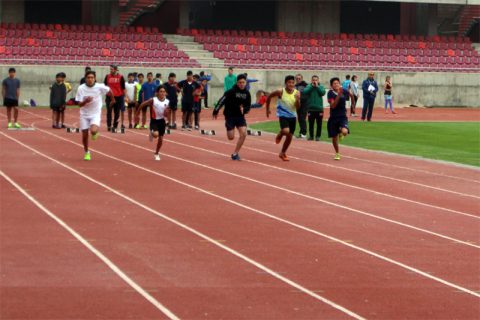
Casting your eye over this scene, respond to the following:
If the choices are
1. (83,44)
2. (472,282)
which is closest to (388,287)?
(472,282)

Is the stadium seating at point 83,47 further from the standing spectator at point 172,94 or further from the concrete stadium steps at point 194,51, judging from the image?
the standing spectator at point 172,94

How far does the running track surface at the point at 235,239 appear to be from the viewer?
906cm

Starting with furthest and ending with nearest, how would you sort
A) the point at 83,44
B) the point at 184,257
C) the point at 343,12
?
the point at 343,12
the point at 83,44
the point at 184,257

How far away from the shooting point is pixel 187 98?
34.1m

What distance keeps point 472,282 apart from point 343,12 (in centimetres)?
5795

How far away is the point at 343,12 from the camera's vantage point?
6725 cm

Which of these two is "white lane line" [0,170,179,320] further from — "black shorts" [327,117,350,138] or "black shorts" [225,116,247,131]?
"black shorts" [327,117,350,138]

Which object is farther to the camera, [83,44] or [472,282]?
[83,44]

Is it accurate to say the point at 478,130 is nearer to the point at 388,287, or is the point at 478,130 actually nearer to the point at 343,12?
the point at 388,287

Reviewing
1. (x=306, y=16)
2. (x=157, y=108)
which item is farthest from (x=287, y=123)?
(x=306, y=16)

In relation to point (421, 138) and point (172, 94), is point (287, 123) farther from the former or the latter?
point (172, 94)

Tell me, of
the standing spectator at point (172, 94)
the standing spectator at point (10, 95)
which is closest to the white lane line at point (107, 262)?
the standing spectator at point (10, 95)

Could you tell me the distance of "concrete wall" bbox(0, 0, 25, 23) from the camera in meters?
58.8

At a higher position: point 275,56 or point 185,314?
point 275,56
